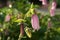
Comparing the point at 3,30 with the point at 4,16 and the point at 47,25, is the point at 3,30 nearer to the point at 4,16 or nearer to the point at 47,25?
the point at 4,16

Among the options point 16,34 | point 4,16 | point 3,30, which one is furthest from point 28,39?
point 4,16

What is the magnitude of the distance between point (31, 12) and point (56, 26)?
1.55 feet

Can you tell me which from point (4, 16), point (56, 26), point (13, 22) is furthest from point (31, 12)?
point (56, 26)

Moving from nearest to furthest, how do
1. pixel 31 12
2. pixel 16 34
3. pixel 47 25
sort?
pixel 31 12 → pixel 16 34 → pixel 47 25

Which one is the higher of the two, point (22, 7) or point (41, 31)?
point (22, 7)

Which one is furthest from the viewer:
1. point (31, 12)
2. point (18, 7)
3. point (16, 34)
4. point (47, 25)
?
point (18, 7)

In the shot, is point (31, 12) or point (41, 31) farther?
point (41, 31)

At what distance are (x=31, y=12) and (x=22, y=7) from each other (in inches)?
16.5

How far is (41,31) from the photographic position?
5.53 feet

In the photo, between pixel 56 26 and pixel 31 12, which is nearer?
pixel 31 12

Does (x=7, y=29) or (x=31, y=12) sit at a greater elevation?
(x=31, y=12)

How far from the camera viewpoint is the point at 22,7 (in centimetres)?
191

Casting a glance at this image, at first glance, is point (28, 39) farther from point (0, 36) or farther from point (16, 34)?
point (0, 36)

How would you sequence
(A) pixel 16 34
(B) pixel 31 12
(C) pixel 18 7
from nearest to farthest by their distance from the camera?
(B) pixel 31 12 < (A) pixel 16 34 < (C) pixel 18 7
